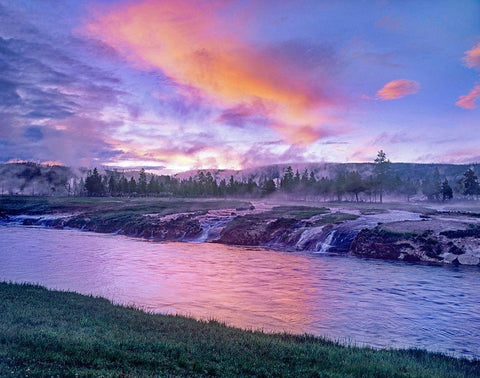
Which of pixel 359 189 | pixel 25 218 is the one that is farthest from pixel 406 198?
pixel 25 218

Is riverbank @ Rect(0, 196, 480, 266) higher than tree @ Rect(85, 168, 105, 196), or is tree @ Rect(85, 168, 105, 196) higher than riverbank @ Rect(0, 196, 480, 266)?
tree @ Rect(85, 168, 105, 196)

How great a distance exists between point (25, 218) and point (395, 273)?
89001mm

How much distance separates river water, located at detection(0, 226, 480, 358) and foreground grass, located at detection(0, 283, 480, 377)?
3812 millimetres

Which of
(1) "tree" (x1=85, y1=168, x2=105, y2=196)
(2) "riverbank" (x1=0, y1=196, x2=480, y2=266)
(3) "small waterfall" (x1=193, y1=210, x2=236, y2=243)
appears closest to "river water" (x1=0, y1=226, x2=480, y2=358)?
(2) "riverbank" (x1=0, y1=196, x2=480, y2=266)

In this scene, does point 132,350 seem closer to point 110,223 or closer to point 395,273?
point 395,273

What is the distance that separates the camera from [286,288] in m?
30.5

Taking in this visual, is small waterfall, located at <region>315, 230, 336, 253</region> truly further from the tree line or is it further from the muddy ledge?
the tree line

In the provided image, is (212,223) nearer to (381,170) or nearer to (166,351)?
(166,351)

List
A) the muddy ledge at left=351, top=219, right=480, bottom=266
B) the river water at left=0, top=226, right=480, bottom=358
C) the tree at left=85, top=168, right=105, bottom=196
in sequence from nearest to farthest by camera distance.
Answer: the river water at left=0, top=226, right=480, bottom=358 < the muddy ledge at left=351, top=219, right=480, bottom=266 < the tree at left=85, top=168, right=105, bottom=196

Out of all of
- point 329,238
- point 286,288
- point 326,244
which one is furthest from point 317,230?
point 286,288

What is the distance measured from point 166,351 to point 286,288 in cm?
1859

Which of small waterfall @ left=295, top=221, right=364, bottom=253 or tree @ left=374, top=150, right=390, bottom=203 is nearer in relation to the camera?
small waterfall @ left=295, top=221, right=364, bottom=253

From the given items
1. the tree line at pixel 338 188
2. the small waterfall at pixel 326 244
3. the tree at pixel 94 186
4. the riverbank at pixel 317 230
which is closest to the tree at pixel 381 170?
the tree line at pixel 338 188

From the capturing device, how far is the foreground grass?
11312 mm
